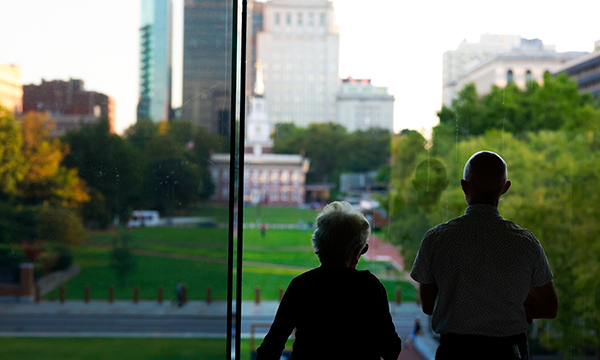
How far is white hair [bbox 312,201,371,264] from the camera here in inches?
40.4

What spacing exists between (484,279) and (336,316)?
35 cm

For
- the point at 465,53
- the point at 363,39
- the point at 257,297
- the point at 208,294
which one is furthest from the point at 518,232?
the point at 257,297

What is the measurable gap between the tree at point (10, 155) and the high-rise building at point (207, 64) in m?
0.66

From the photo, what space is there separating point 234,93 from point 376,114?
7.21ft

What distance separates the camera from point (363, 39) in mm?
3941

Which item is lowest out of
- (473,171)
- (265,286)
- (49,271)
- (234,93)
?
(265,286)

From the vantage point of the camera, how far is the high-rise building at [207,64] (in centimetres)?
180

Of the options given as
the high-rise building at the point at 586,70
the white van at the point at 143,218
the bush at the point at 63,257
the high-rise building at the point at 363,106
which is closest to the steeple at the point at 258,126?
the high-rise building at the point at 363,106

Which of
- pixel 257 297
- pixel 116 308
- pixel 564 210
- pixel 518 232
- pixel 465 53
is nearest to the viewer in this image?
pixel 518 232

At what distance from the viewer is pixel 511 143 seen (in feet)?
18.7

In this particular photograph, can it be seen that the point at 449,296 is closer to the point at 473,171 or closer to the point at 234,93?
the point at 473,171

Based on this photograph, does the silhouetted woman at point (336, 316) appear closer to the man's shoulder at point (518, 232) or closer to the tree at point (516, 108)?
the man's shoulder at point (518, 232)

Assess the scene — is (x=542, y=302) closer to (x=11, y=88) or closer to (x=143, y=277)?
(x=143, y=277)

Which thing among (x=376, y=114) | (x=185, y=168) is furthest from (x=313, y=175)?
(x=185, y=168)
